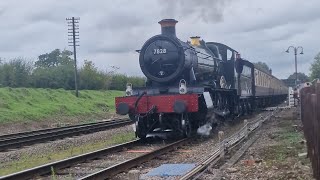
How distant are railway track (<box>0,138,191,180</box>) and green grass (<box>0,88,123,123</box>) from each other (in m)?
14.3

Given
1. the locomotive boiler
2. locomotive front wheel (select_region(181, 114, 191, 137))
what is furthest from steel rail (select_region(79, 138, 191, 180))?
the locomotive boiler

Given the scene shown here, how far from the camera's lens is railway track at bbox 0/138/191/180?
898cm

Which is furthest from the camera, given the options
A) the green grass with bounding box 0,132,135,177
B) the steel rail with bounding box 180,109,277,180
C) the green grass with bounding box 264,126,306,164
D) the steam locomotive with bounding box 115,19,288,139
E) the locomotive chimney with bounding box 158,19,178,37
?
the locomotive chimney with bounding box 158,19,178,37

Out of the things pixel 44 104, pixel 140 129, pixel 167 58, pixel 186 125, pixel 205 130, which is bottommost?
pixel 205 130

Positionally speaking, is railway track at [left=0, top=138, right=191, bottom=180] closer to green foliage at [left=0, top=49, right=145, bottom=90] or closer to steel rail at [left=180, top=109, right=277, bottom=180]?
steel rail at [left=180, top=109, right=277, bottom=180]

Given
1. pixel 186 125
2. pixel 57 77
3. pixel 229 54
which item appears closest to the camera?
pixel 186 125

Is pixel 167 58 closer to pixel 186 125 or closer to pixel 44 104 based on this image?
pixel 186 125

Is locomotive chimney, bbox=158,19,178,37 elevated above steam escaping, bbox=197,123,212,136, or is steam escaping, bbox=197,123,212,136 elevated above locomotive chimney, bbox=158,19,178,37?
locomotive chimney, bbox=158,19,178,37

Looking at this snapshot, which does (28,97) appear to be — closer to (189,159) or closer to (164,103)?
(164,103)

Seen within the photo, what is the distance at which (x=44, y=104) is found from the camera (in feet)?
A: 105

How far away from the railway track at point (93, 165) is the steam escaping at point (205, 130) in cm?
251

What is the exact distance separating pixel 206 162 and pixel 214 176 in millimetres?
1074

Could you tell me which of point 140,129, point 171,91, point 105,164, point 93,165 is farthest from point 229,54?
point 93,165

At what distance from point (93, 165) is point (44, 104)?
22.2 metres
